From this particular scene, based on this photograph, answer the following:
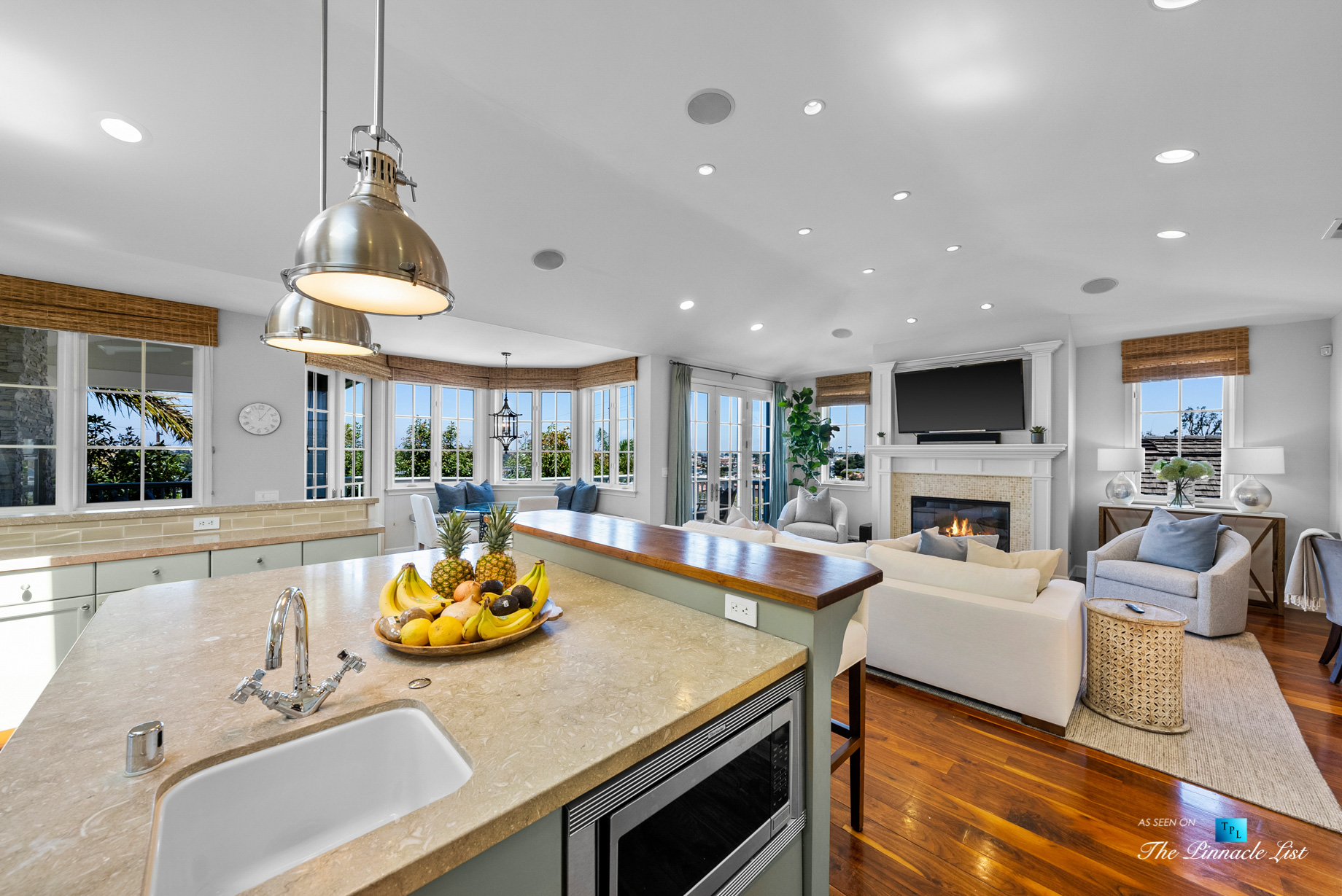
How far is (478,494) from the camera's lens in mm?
6719

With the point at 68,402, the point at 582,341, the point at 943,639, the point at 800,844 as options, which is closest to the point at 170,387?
the point at 68,402

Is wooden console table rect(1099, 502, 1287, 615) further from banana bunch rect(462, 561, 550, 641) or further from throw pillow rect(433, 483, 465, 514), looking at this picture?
throw pillow rect(433, 483, 465, 514)

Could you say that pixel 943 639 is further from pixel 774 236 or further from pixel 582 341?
pixel 582 341

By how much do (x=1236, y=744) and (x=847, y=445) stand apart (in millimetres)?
5083

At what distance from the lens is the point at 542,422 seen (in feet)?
24.2

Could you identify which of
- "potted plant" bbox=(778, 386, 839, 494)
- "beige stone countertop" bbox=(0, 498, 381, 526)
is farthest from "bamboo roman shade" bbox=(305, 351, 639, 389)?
"beige stone countertop" bbox=(0, 498, 381, 526)

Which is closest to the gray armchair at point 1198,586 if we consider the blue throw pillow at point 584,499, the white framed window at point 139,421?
the blue throw pillow at point 584,499

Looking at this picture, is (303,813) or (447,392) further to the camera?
(447,392)

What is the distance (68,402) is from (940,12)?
588 centimetres

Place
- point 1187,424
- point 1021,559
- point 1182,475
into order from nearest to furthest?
point 1021,559 < point 1182,475 < point 1187,424

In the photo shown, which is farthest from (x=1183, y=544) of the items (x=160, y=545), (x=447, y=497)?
(x=447, y=497)

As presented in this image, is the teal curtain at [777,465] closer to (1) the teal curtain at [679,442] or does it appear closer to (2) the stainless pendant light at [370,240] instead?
(1) the teal curtain at [679,442]

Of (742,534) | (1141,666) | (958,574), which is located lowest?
(1141,666)

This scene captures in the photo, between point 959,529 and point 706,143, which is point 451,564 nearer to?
point 706,143
